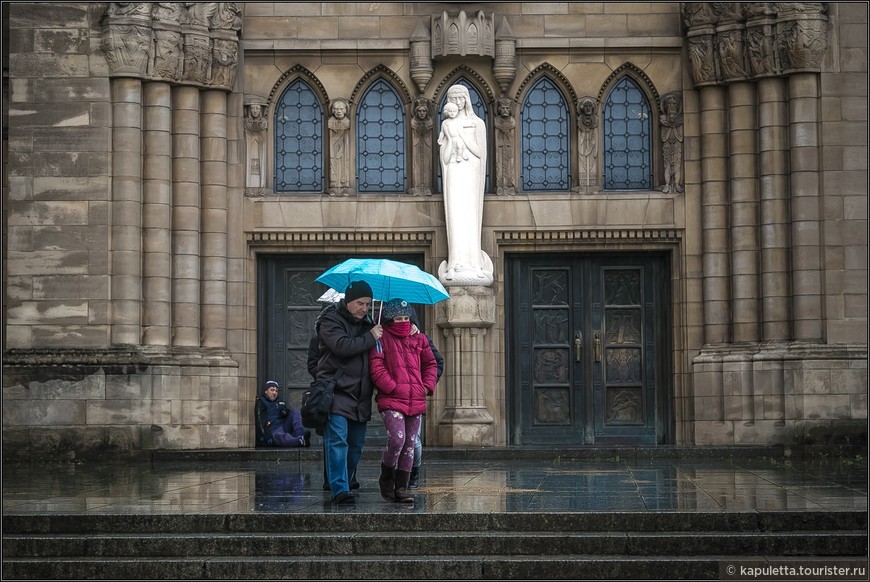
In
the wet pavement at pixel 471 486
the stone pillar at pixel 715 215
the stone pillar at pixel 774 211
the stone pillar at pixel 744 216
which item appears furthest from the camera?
the stone pillar at pixel 715 215

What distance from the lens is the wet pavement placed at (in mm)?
11867

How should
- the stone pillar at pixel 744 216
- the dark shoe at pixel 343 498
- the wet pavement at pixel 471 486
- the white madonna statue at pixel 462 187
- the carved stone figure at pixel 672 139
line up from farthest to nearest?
the carved stone figure at pixel 672 139, the white madonna statue at pixel 462 187, the stone pillar at pixel 744 216, the dark shoe at pixel 343 498, the wet pavement at pixel 471 486

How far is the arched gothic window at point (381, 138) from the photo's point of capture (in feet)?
71.0

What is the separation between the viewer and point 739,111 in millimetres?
20594

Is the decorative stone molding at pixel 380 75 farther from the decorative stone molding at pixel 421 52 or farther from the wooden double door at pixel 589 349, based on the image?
the wooden double door at pixel 589 349

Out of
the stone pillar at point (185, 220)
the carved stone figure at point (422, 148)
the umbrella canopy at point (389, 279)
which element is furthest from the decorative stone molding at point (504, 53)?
the umbrella canopy at point (389, 279)

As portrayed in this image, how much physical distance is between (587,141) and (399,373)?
32.7 ft

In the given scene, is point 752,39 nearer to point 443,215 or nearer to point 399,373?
point 443,215

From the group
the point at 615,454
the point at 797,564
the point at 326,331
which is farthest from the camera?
the point at 615,454

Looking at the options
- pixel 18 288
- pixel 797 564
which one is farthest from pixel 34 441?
pixel 797 564

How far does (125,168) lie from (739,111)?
8.58 metres

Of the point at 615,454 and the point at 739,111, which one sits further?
the point at 739,111

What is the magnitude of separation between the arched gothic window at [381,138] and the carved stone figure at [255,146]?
4.59ft

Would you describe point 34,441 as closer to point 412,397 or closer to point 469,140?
point 469,140
